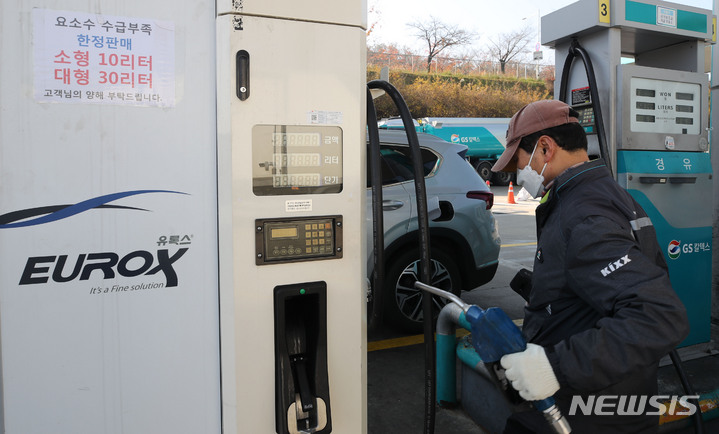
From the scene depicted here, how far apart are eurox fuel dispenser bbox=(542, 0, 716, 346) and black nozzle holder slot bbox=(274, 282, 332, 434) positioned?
96.7 inches

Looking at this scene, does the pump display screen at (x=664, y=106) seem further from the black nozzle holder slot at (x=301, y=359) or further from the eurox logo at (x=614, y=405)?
the black nozzle holder slot at (x=301, y=359)

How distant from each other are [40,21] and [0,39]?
117mm

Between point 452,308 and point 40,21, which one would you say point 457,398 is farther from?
point 40,21

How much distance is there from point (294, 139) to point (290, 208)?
9.0 inches

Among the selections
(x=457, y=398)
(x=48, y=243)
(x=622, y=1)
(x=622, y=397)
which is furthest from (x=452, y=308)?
(x=622, y=1)

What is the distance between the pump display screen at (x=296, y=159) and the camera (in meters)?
1.83

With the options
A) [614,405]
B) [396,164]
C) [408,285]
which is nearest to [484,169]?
[396,164]

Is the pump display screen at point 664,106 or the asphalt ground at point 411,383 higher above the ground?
the pump display screen at point 664,106

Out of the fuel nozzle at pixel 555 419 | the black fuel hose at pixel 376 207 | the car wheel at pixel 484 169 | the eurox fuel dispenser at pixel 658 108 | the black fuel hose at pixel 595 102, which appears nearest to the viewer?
the fuel nozzle at pixel 555 419

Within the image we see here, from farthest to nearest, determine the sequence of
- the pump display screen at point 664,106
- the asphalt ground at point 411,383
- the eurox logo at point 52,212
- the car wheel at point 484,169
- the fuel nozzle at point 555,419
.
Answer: the car wheel at point 484,169, the pump display screen at point 664,106, the asphalt ground at point 411,383, the eurox logo at point 52,212, the fuel nozzle at point 555,419

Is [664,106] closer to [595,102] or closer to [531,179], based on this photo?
[595,102]

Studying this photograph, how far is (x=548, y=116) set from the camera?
6.05ft

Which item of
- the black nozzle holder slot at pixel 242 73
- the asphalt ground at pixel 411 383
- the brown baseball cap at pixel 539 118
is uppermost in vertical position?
the black nozzle holder slot at pixel 242 73

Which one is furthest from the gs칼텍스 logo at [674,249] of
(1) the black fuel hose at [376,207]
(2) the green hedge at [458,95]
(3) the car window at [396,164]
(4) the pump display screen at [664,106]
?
(2) the green hedge at [458,95]
